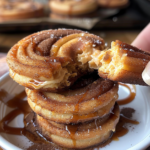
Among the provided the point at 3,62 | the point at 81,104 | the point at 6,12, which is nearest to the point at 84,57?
the point at 81,104

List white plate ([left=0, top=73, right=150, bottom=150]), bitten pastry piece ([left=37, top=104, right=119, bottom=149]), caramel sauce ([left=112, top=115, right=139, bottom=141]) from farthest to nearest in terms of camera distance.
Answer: caramel sauce ([left=112, top=115, right=139, bottom=141]) → bitten pastry piece ([left=37, top=104, right=119, bottom=149]) → white plate ([left=0, top=73, right=150, bottom=150])

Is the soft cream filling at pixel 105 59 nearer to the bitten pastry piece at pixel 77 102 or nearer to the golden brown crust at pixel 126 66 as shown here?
the golden brown crust at pixel 126 66

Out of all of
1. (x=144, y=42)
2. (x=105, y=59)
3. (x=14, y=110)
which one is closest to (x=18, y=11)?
(x=144, y=42)

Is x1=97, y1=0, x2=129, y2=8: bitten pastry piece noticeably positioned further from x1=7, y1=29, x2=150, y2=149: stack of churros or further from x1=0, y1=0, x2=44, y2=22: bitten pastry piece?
x1=7, y1=29, x2=150, y2=149: stack of churros

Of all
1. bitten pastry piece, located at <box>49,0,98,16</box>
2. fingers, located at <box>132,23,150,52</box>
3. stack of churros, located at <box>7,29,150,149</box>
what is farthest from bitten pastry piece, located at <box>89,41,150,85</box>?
bitten pastry piece, located at <box>49,0,98,16</box>

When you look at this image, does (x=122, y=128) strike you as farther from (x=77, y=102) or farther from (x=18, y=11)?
(x=18, y=11)

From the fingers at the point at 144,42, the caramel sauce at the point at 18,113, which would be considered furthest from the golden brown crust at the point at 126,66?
the fingers at the point at 144,42

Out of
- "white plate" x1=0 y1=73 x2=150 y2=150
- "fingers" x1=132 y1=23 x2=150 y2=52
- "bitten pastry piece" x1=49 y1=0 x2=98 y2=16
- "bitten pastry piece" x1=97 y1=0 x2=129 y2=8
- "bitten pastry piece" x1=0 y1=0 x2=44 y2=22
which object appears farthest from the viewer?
"bitten pastry piece" x1=97 y1=0 x2=129 y2=8
